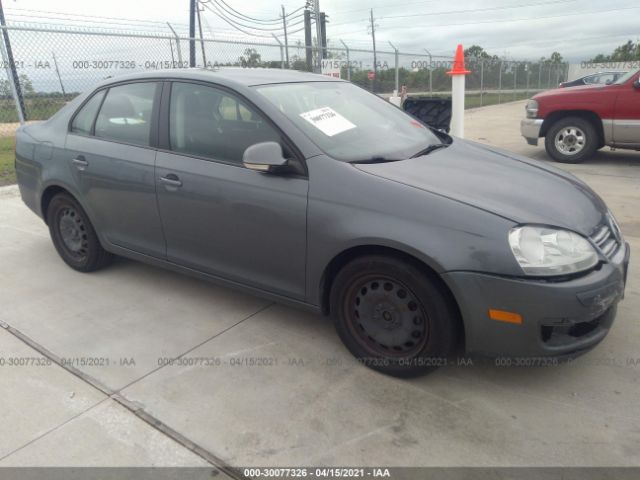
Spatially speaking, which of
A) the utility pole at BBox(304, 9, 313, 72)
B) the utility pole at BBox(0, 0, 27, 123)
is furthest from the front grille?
the utility pole at BBox(304, 9, 313, 72)

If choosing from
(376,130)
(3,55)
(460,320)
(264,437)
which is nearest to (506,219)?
(460,320)

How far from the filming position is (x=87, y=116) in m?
3.79

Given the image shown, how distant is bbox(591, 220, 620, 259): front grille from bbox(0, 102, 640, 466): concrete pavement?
66cm

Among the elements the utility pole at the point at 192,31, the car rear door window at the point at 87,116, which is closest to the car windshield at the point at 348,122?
the car rear door window at the point at 87,116

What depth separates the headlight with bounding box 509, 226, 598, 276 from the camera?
2.21 meters

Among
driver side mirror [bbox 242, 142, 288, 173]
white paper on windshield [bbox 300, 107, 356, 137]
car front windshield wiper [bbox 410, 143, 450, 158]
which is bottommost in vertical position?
car front windshield wiper [bbox 410, 143, 450, 158]

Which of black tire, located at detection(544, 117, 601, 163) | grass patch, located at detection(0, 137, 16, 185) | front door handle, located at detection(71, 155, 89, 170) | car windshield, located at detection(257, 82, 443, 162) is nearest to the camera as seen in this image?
car windshield, located at detection(257, 82, 443, 162)

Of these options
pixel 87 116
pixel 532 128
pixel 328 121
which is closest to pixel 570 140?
pixel 532 128

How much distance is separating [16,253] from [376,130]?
3533 mm

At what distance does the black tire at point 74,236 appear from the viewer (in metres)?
3.93

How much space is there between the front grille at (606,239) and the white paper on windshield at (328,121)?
57.8 inches

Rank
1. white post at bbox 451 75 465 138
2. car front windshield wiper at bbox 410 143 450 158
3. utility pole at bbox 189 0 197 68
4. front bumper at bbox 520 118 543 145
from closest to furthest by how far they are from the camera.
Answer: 1. car front windshield wiper at bbox 410 143 450 158
2. white post at bbox 451 75 465 138
3. front bumper at bbox 520 118 543 145
4. utility pole at bbox 189 0 197 68

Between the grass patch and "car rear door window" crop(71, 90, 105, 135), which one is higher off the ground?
"car rear door window" crop(71, 90, 105, 135)

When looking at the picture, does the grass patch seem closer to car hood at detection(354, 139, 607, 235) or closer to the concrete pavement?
the concrete pavement
